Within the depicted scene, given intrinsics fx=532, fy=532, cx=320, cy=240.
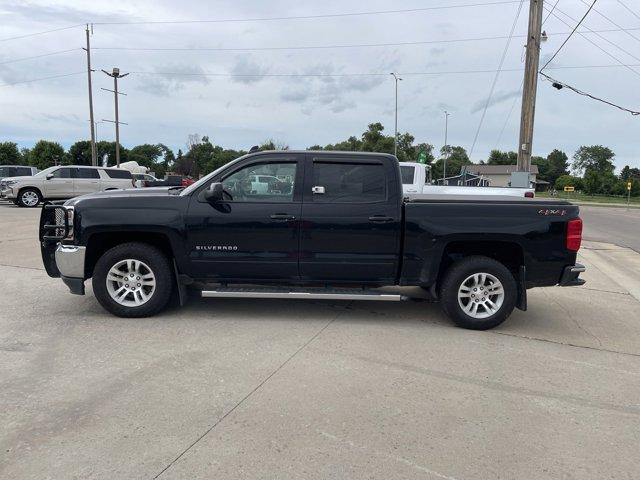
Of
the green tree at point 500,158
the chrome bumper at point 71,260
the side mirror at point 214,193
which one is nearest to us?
the side mirror at point 214,193

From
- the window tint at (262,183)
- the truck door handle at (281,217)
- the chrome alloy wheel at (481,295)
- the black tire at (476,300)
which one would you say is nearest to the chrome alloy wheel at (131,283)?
the window tint at (262,183)

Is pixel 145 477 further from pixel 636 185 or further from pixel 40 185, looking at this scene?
pixel 636 185

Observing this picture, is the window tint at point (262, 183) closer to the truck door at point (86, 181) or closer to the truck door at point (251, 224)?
the truck door at point (251, 224)

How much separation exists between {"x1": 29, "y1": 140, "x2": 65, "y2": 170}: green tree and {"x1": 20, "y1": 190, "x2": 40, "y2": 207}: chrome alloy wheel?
244 feet

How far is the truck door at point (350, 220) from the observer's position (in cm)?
567

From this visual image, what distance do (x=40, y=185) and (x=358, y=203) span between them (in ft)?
68.3

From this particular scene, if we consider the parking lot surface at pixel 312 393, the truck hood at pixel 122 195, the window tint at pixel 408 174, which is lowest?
the parking lot surface at pixel 312 393

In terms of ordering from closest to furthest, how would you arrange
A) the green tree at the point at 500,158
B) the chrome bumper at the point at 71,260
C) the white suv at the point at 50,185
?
the chrome bumper at the point at 71,260 < the white suv at the point at 50,185 < the green tree at the point at 500,158

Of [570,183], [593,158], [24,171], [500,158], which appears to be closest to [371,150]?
[24,171]

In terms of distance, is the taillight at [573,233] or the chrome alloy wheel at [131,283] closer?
the taillight at [573,233]

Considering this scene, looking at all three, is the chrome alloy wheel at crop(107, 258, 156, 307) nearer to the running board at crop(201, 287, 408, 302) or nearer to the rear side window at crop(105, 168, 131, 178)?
→ the running board at crop(201, 287, 408, 302)

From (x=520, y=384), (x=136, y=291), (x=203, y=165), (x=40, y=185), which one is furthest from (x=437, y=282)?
(x=203, y=165)

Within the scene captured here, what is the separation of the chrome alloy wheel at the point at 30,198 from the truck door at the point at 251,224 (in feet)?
66.0

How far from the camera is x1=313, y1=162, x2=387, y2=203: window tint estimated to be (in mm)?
5766
